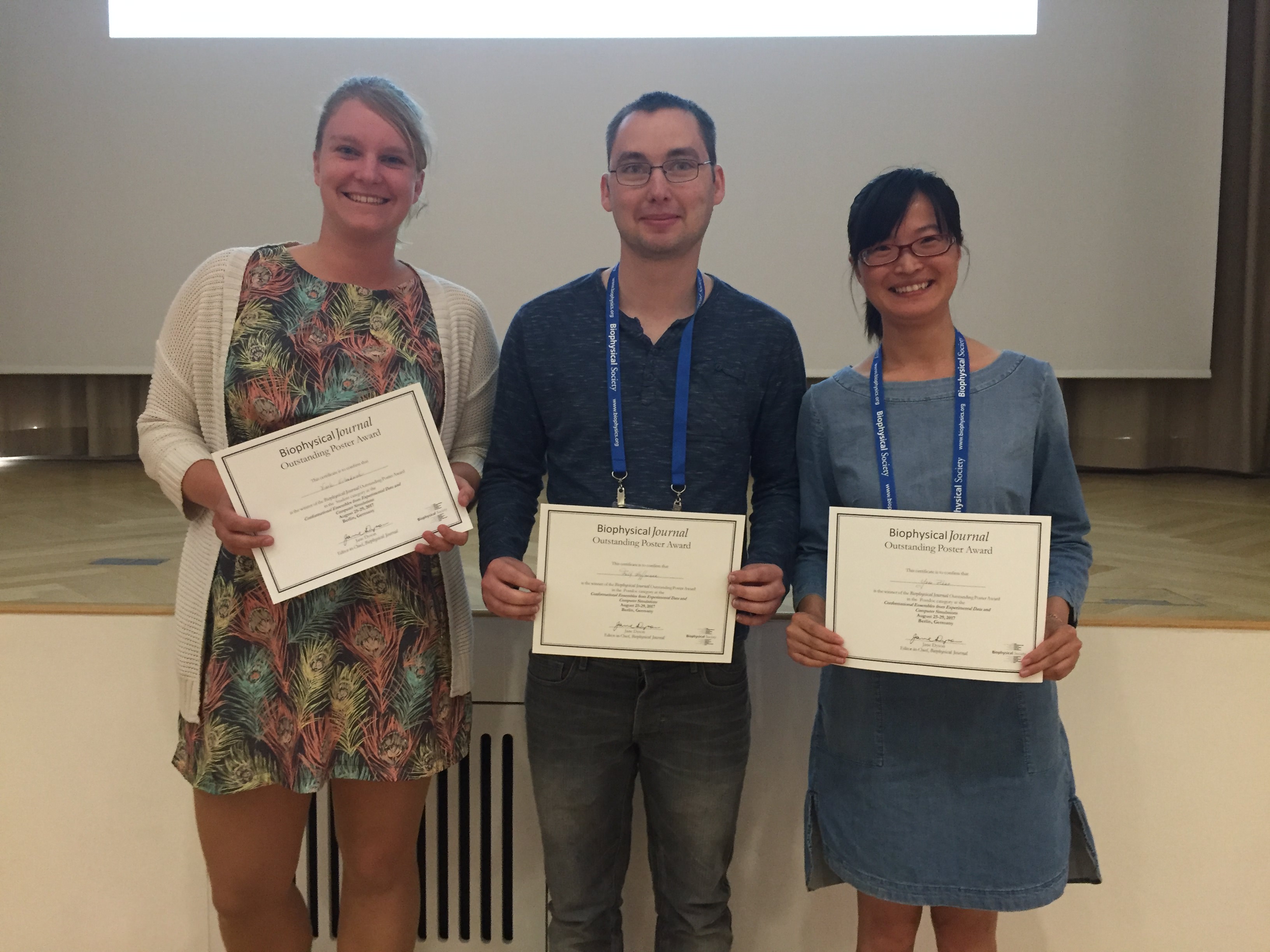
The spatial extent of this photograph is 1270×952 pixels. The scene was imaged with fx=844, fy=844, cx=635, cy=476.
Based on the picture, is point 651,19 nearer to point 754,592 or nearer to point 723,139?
point 723,139

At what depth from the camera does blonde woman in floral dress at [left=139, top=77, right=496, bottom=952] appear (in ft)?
4.34

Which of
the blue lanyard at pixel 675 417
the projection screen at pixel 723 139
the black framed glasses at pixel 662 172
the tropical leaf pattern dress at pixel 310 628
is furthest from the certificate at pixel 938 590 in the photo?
the projection screen at pixel 723 139

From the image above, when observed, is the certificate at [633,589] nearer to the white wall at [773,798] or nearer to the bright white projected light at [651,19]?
the white wall at [773,798]

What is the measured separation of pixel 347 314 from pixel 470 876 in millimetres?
1352

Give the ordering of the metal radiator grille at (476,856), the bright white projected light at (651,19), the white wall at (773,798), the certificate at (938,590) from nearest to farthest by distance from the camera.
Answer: the certificate at (938,590) < the white wall at (773,798) < the metal radiator grille at (476,856) < the bright white projected light at (651,19)

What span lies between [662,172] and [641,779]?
1.00 meters

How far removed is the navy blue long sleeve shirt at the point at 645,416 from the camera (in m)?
1.38

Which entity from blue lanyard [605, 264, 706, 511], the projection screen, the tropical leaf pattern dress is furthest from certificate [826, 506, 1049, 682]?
the projection screen

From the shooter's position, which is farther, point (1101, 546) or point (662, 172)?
point (1101, 546)

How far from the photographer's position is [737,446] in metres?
1.40

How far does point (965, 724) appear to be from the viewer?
1.30 metres

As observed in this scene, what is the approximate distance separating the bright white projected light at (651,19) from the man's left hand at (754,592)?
3.80 m

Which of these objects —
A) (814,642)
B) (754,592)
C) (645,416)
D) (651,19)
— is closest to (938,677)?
(814,642)

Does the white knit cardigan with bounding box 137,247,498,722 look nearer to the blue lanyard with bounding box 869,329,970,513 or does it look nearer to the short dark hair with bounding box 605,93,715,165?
the short dark hair with bounding box 605,93,715,165
